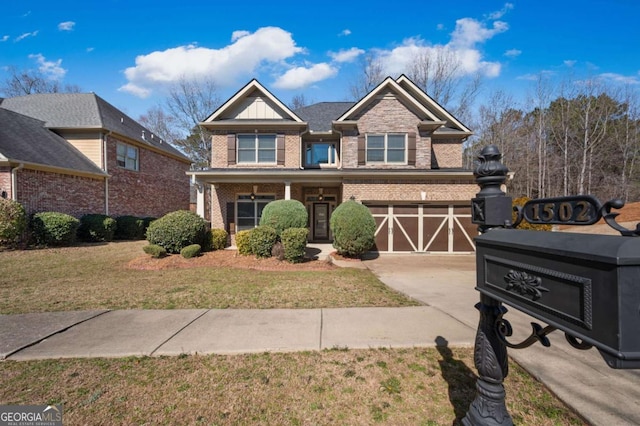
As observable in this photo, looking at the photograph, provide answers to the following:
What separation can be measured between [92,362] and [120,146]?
19.1 m

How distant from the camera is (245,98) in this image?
1438 cm

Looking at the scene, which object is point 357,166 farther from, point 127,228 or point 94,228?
point 127,228

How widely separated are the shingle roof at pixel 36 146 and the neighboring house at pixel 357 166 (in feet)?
25.0

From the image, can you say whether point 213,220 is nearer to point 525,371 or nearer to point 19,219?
point 19,219

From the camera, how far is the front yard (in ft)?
17.8

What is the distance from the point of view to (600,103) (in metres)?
25.5

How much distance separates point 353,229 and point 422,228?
3.79 meters

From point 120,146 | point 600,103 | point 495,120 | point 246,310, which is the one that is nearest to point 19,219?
point 120,146

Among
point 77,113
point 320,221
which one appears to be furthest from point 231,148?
point 77,113

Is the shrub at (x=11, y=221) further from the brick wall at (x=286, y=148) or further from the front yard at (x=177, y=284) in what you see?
the brick wall at (x=286, y=148)

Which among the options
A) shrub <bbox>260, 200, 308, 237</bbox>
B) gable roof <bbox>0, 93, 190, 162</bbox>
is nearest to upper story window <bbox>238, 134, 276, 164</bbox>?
shrub <bbox>260, 200, 308, 237</bbox>

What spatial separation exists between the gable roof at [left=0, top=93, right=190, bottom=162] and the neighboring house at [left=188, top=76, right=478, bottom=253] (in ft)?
29.0

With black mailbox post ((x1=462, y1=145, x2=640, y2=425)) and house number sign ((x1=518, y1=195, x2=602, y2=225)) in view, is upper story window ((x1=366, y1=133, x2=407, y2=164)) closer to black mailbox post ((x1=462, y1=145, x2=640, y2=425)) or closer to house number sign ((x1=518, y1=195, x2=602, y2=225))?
black mailbox post ((x1=462, y1=145, x2=640, y2=425))

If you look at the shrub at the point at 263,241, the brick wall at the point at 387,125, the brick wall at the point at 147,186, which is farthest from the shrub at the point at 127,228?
the brick wall at the point at 387,125
